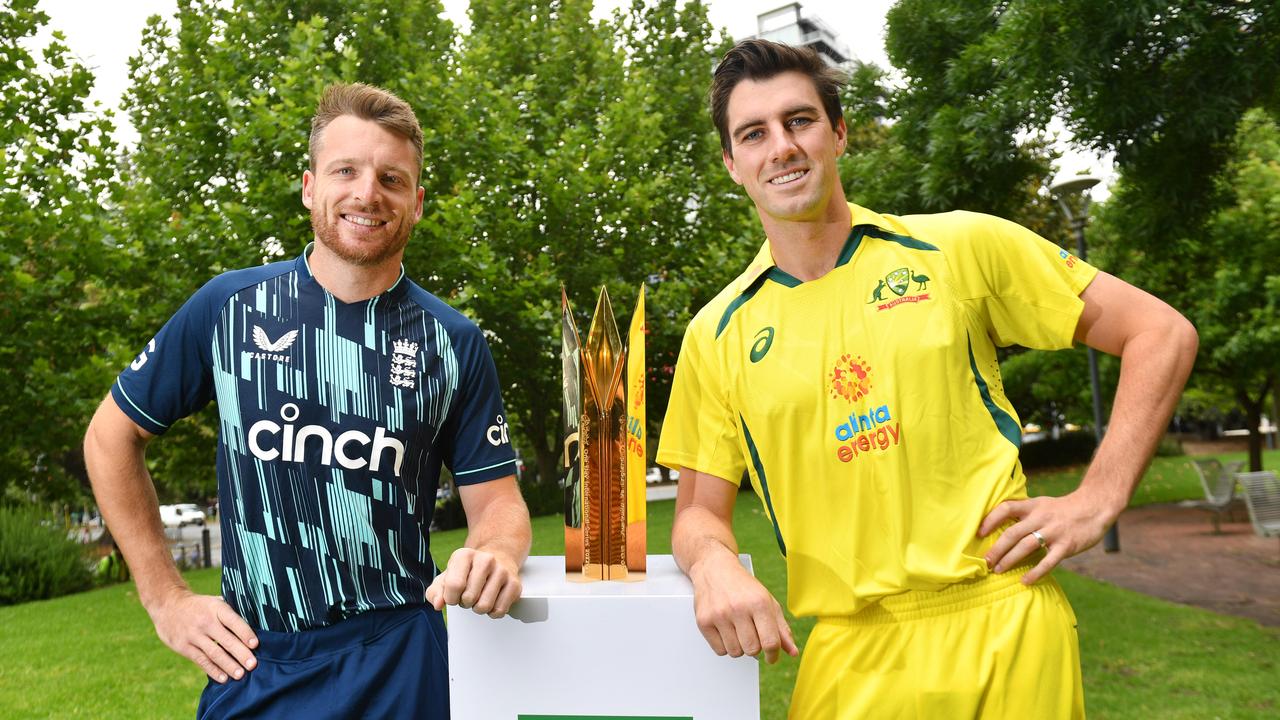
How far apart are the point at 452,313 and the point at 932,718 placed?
1608 mm

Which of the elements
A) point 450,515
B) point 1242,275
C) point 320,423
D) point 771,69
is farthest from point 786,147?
point 450,515

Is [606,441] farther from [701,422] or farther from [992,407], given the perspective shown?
[992,407]

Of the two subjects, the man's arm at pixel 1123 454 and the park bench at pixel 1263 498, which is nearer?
the man's arm at pixel 1123 454

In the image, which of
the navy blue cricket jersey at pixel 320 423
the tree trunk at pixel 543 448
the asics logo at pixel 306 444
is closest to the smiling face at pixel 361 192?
the navy blue cricket jersey at pixel 320 423

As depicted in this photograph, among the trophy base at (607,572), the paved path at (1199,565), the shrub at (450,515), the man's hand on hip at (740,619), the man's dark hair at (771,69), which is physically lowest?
the paved path at (1199,565)

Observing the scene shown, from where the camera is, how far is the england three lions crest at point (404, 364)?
244cm

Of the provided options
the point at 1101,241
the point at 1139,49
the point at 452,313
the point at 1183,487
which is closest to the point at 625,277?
the point at 1101,241

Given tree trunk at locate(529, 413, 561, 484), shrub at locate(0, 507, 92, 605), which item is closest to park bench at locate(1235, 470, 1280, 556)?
tree trunk at locate(529, 413, 561, 484)

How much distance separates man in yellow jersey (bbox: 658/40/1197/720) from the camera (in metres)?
2.06

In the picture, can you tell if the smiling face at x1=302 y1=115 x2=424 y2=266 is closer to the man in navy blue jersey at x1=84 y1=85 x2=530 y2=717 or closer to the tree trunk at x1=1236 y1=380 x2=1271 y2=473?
the man in navy blue jersey at x1=84 y1=85 x2=530 y2=717

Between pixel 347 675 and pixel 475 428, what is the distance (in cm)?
69

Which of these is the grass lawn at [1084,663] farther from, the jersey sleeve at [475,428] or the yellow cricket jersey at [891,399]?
the yellow cricket jersey at [891,399]

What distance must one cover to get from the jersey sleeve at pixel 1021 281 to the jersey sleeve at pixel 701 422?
64 centimetres

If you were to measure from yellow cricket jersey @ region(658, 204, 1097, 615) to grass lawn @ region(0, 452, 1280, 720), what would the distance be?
5019mm
